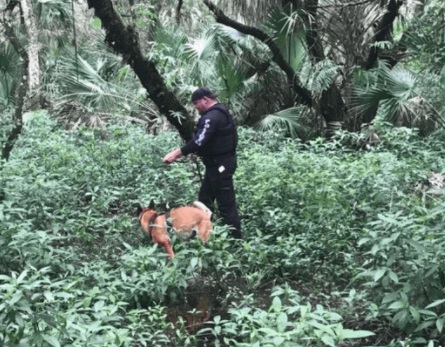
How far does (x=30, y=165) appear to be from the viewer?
671 centimetres

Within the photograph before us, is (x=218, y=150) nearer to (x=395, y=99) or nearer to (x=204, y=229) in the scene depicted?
(x=204, y=229)

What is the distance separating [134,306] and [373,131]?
613 centimetres

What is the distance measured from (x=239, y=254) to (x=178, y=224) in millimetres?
646

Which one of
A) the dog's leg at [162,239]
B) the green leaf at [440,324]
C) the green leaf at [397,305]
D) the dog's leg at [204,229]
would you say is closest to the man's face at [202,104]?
the dog's leg at [204,229]

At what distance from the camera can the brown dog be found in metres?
5.16

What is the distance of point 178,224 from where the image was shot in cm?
531

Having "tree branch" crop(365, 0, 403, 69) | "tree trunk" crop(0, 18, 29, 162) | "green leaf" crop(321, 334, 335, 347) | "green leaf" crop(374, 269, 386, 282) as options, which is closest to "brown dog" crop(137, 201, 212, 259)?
"green leaf" crop(374, 269, 386, 282)

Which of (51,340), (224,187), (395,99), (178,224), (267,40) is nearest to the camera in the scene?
(51,340)

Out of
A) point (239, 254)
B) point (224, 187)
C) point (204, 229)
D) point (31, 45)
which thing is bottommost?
point (239, 254)

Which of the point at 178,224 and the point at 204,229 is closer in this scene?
the point at 204,229

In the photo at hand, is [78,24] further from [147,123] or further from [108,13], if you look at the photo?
[108,13]

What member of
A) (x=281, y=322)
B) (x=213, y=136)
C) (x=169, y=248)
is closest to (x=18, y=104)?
(x=213, y=136)

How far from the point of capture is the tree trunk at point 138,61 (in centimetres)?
649

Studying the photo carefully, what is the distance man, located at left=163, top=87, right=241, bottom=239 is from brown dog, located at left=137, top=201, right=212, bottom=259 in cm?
56
